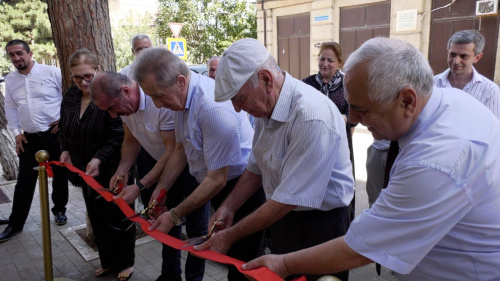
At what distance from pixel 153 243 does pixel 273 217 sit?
110 inches

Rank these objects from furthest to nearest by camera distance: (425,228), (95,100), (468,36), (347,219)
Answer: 1. (468,36)
2. (95,100)
3. (347,219)
4. (425,228)

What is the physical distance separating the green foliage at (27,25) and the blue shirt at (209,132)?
2219cm

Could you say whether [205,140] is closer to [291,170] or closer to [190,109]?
[190,109]

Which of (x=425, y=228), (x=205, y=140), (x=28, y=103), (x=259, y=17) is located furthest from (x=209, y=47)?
(x=425, y=228)

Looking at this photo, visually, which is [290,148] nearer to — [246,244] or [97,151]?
[246,244]

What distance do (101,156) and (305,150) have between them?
6.45 feet

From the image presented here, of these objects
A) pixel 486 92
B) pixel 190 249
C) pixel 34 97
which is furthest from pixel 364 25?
pixel 190 249

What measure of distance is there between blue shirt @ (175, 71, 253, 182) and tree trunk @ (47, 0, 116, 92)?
1.86 metres

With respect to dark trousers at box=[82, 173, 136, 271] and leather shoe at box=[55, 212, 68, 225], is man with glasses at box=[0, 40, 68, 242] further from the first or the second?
dark trousers at box=[82, 173, 136, 271]

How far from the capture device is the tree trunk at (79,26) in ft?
11.7

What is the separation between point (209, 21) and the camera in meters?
17.5

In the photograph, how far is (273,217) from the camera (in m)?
1.66

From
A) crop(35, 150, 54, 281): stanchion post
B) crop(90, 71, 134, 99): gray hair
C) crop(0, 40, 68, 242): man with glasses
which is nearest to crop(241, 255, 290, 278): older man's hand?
crop(90, 71, 134, 99): gray hair

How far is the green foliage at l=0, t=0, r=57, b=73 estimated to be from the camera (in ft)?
68.1
